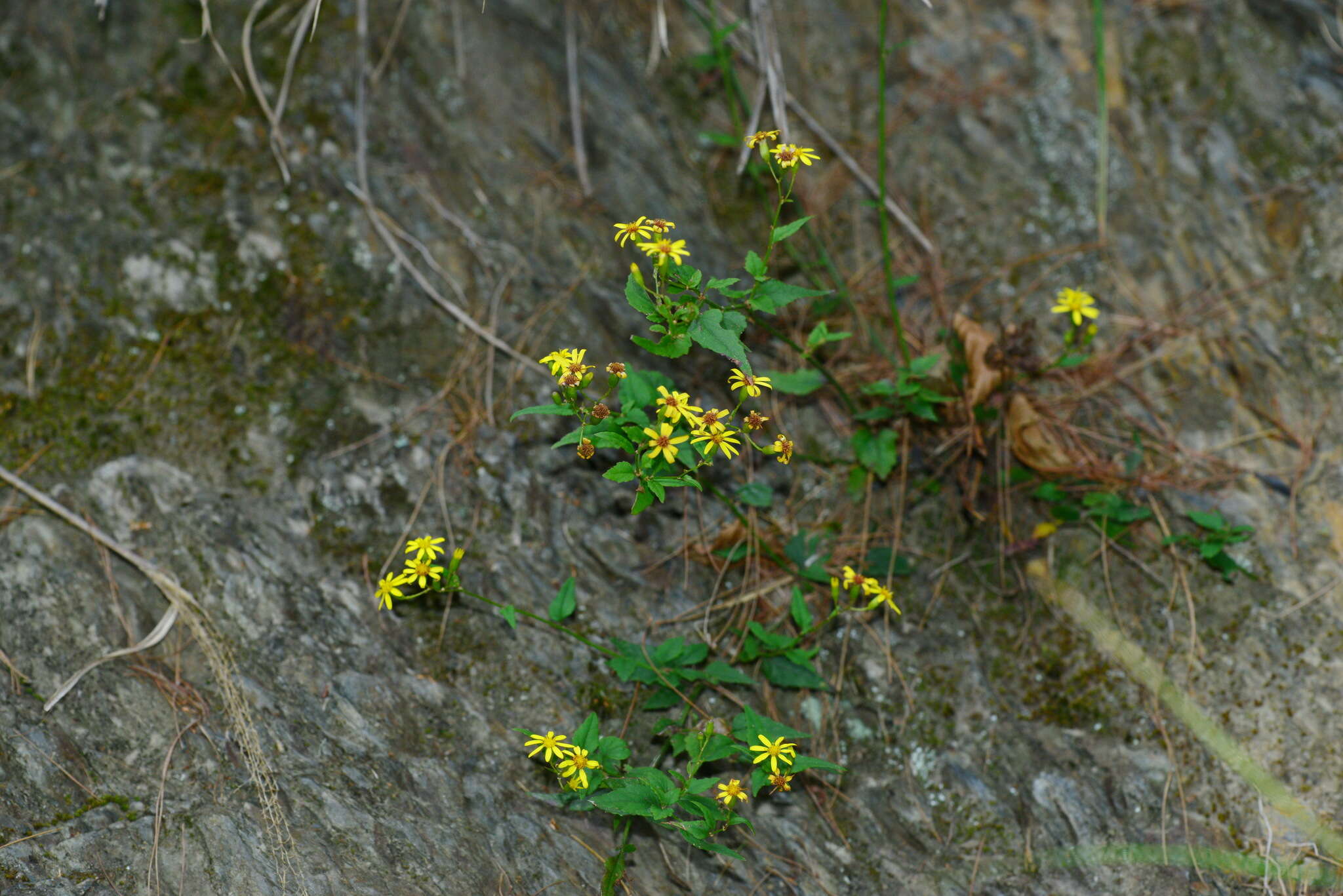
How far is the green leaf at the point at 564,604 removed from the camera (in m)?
2.39

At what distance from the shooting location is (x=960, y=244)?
343 centimetres

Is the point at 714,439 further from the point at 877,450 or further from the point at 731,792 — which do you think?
the point at 877,450

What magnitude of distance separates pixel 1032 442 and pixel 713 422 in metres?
1.32

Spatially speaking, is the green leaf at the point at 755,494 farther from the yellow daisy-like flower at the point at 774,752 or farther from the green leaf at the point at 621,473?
the yellow daisy-like flower at the point at 774,752

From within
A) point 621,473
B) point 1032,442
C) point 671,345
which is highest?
point 671,345

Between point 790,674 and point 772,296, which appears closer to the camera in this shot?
point 772,296

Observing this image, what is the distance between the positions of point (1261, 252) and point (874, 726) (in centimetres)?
230

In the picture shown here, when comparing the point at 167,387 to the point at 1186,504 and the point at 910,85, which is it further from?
the point at 1186,504

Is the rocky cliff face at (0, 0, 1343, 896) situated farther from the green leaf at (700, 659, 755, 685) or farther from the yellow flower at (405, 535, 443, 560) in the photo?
the yellow flower at (405, 535, 443, 560)

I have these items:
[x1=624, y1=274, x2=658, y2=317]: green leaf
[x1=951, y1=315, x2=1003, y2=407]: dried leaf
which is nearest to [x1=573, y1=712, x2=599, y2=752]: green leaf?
[x1=624, y1=274, x2=658, y2=317]: green leaf

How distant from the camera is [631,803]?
2.04 m

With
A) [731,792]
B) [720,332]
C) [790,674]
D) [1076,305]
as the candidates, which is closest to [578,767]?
[731,792]

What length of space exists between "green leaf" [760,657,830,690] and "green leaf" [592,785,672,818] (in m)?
0.58

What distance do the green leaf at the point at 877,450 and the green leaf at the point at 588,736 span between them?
1.25 metres
